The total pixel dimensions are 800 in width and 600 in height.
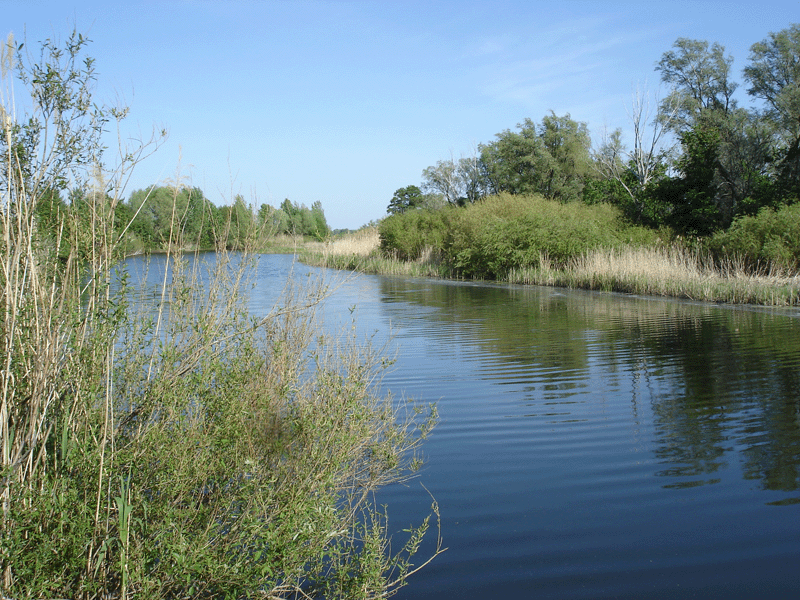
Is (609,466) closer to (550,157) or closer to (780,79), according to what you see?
(780,79)

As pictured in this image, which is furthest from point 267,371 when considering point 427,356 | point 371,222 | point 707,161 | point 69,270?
point 371,222

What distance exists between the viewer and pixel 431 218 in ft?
126

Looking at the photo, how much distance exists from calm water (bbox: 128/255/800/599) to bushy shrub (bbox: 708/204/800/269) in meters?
7.40

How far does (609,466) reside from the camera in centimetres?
589

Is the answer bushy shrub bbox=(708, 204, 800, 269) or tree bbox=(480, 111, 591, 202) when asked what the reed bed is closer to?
bushy shrub bbox=(708, 204, 800, 269)

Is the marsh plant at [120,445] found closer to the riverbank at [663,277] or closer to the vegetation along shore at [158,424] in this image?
the vegetation along shore at [158,424]

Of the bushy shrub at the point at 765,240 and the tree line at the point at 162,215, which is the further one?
the bushy shrub at the point at 765,240

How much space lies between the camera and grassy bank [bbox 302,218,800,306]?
18172mm

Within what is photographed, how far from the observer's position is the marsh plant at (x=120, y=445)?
2877 millimetres

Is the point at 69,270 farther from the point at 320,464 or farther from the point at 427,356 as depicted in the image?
the point at 427,356

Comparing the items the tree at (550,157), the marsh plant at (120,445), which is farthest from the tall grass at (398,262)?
the marsh plant at (120,445)

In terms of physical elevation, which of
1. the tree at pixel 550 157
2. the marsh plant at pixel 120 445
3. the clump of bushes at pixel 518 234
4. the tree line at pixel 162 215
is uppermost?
the tree at pixel 550 157

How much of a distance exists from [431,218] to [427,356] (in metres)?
27.6

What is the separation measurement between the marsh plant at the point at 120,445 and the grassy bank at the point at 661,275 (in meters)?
8.64
